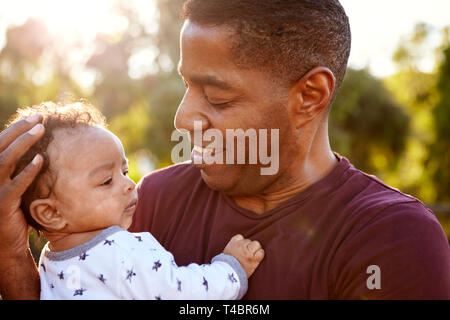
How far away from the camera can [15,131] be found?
1.74m

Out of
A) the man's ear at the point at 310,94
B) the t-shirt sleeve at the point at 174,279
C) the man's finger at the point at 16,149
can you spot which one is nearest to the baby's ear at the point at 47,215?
the man's finger at the point at 16,149

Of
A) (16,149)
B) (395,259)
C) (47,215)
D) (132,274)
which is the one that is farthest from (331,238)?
(16,149)

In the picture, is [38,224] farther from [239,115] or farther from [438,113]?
[438,113]

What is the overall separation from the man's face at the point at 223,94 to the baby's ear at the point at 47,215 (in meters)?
0.54


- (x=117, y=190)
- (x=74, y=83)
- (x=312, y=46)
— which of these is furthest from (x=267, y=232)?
(x=74, y=83)

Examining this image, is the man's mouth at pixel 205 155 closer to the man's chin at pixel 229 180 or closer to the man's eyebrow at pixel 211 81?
the man's chin at pixel 229 180

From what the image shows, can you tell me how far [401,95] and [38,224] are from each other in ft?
48.1

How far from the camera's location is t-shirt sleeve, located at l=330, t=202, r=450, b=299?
1466 mm

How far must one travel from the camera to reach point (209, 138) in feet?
6.03

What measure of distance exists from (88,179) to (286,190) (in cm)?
75

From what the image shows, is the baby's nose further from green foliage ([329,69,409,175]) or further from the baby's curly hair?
green foliage ([329,69,409,175])

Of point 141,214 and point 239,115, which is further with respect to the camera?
point 141,214

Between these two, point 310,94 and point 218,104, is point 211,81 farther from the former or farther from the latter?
point 310,94

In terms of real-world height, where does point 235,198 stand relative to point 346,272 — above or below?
above
